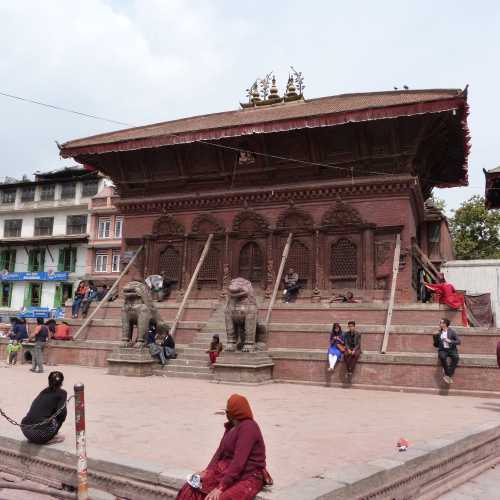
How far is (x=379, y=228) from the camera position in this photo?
59.7 feet

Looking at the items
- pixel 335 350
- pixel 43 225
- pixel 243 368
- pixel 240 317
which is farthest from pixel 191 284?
pixel 43 225

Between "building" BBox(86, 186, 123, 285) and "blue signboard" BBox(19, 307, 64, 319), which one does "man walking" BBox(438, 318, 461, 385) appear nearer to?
"building" BBox(86, 186, 123, 285)

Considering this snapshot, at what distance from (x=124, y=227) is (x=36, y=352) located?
857 cm

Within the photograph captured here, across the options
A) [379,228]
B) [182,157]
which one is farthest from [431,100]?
[182,157]

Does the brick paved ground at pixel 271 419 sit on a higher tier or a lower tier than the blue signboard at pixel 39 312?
lower

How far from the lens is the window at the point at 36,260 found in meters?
45.4

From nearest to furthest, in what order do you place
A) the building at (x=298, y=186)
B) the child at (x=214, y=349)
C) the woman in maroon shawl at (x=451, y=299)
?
1. the child at (x=214, y=349)
2. the woman in maroon shawl at (x=451, y=299)
3. the building at (x=298, y=186)

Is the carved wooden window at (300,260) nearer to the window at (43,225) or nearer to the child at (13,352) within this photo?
the child at (13,352)

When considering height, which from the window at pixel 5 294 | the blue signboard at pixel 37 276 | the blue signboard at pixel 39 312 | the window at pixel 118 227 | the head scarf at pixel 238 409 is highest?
the window at pixel 118 227

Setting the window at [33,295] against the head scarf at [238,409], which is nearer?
the head scarf at [238,409]

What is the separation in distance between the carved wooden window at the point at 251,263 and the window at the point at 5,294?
32.6m

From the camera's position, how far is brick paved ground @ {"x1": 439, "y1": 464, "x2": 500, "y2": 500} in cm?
572

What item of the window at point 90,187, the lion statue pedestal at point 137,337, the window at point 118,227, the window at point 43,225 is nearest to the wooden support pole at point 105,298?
the lion statue pedestal at point 137,337

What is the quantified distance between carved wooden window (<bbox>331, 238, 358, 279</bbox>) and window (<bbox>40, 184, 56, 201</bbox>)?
1353 inches
